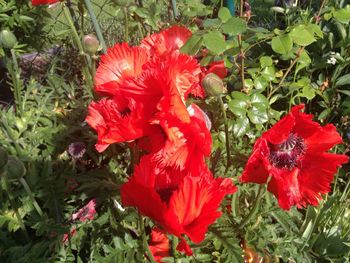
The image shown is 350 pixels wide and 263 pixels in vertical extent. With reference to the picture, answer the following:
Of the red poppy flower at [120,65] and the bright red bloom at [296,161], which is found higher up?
the red poppy flower at [120,65]

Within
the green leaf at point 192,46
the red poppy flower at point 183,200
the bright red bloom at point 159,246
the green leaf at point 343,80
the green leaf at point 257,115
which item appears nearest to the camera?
the red poppy flower at point 183,200

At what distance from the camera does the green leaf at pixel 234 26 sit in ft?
3.79

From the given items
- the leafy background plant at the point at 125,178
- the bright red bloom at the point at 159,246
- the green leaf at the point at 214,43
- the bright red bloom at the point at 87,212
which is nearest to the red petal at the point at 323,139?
the leafy background plant at the point at 125,178

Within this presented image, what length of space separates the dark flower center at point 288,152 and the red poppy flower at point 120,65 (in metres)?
0.33

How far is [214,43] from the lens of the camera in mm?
1129

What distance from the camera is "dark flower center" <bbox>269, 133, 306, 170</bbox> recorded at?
→ 1.02 metres

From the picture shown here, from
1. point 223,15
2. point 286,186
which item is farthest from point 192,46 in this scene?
point 286,186

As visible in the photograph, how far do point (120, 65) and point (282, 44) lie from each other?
45cm

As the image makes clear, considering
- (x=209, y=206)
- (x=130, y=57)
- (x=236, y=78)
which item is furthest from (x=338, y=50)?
(x=209, y=206)

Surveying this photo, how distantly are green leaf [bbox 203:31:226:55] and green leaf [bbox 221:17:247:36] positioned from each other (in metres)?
0.03

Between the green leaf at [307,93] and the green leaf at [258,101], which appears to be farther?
the green leaf at [307,93]

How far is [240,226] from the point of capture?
1213 millimetres

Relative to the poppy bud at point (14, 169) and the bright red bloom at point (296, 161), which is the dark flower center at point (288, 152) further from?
the poppy bud at point (14, 169)

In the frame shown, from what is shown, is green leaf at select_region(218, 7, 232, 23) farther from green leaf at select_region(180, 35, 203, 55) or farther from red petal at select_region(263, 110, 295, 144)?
red petal at select_region(263, 110, 295, 144)
